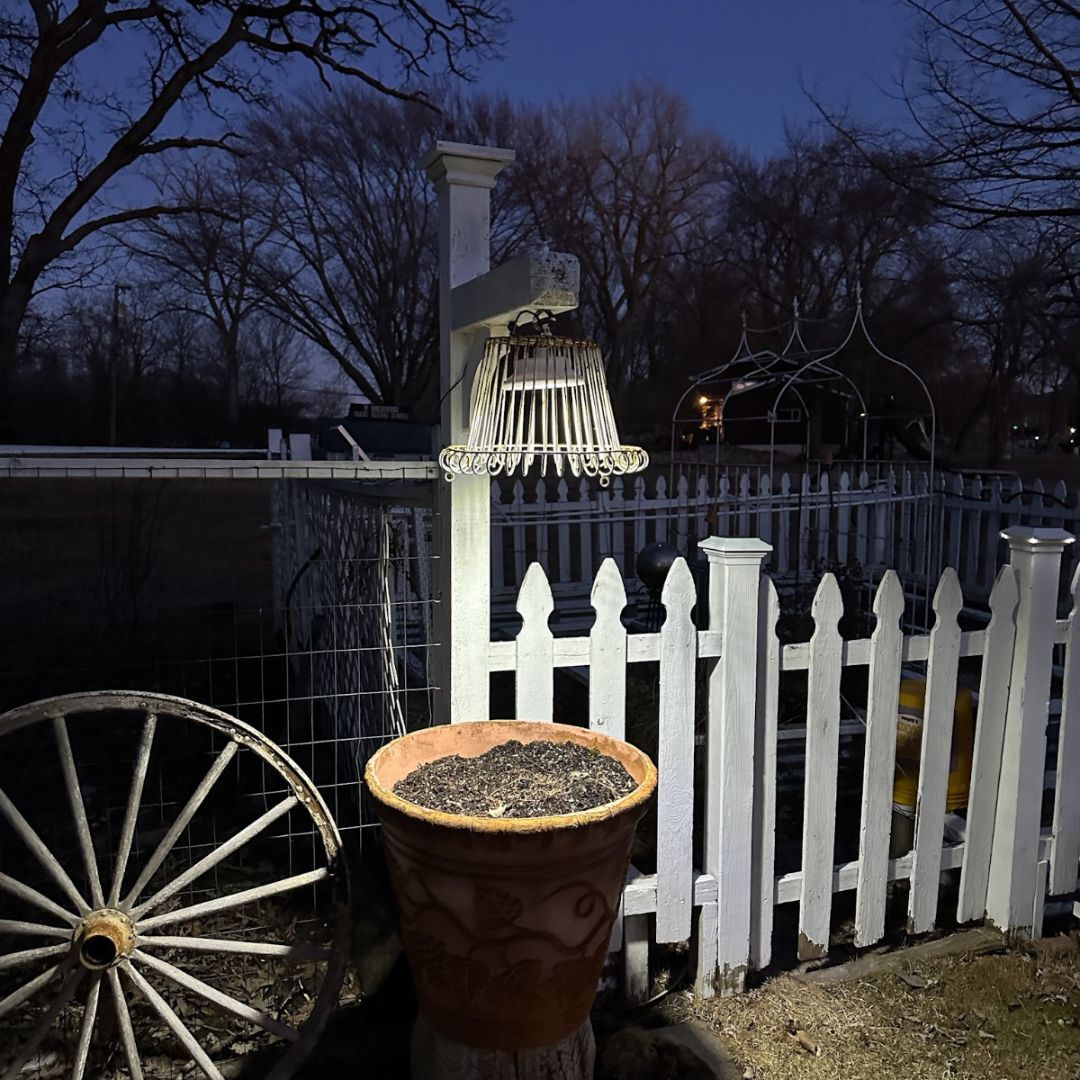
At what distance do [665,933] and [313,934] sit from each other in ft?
3.87

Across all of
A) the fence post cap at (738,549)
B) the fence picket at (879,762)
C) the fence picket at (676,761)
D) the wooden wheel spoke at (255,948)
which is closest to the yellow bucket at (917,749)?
the fence picket at (879,762)

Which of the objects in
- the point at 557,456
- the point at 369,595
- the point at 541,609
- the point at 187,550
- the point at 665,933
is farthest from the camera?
the point at 187,550

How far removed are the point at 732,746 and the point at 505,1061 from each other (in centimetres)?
101

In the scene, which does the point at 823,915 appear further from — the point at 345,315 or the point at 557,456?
the point at 345,315

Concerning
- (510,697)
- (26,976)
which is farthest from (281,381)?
(26,976)

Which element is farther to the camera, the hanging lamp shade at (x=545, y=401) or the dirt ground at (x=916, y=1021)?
the dirt ground at (x=916, y=1021)

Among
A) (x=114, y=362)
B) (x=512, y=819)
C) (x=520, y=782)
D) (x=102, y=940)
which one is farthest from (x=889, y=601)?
(x=114, y=362)

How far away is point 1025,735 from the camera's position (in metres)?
2.67

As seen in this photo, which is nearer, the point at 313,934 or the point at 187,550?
the point at 313,934

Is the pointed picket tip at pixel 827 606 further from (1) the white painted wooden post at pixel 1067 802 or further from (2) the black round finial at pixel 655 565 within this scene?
(2) the black round finial at pixel 655 565

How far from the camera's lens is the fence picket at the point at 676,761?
7.63 ft

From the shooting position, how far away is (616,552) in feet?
32.0

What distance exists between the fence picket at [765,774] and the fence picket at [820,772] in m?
0.11

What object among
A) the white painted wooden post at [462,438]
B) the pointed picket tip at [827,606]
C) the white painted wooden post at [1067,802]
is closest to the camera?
the white painted wooden post at [462,438]
